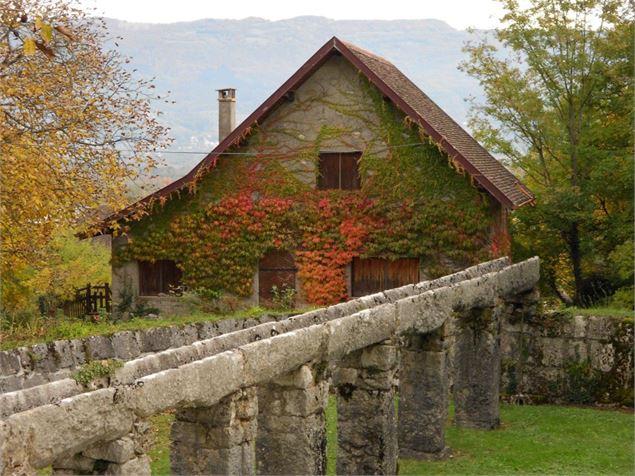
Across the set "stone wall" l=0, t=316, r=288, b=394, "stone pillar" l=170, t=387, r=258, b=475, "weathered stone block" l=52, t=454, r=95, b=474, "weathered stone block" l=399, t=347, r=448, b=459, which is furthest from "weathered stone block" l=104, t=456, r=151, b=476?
"weathered stone block" l=399, t=347, r=448, b=459

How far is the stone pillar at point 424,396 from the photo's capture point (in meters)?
14.5

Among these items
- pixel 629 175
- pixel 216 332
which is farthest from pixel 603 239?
pixel 216 332

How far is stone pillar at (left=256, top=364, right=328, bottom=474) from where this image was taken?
10.4m

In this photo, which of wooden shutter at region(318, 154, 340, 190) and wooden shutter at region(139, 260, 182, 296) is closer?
wooden shutter at region(318, 154, 340, 190)

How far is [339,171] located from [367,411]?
495 inches

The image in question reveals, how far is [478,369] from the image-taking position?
17.1 meters

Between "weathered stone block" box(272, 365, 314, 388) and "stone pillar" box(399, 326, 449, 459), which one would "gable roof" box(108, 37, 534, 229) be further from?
"weathered stone block" box(272, 365, 314, 388)

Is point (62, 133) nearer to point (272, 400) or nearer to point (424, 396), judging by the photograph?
point (424, 396)

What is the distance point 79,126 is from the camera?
18844 millimetres

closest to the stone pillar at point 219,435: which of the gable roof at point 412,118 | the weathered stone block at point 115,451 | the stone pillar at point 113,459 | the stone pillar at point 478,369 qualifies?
the stone pillar at point 113,459

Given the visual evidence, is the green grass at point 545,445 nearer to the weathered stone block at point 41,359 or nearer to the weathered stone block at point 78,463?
the weathered stone block at point 41,359

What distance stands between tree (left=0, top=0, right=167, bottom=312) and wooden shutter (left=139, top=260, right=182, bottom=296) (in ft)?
16.7

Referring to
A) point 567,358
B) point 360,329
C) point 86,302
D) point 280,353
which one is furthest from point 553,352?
point 86,302

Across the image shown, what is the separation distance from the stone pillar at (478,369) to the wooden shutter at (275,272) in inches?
323
